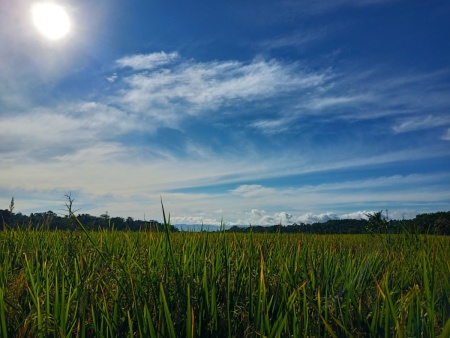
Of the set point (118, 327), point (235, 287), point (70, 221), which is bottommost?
point (118, 327)

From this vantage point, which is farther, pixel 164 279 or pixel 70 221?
pixel 70 221

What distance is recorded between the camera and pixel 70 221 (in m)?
3.18

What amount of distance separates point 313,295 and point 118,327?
4.34ft

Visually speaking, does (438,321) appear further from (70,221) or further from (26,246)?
(26,246)

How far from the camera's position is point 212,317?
2162mm

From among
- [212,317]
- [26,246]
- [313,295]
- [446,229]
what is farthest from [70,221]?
[446,229]

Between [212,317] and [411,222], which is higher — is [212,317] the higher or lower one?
the lower one

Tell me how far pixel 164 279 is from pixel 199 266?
1.44 ft

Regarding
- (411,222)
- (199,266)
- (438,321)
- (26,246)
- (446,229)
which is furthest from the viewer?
(446,229)

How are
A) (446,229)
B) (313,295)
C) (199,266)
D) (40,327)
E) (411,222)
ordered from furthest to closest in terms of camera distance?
(446,229) → (411,222) → (199,266) → (313,295) → (40,327)

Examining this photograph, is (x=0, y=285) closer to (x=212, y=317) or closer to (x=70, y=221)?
(x=70, y=221)

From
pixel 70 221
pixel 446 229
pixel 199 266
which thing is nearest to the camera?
pixel 199 266

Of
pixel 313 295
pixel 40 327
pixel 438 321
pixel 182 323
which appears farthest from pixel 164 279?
pixel 438 321

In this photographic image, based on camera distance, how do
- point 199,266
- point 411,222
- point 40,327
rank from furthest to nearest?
point 411,222 → point 199,266 → point 40,327
